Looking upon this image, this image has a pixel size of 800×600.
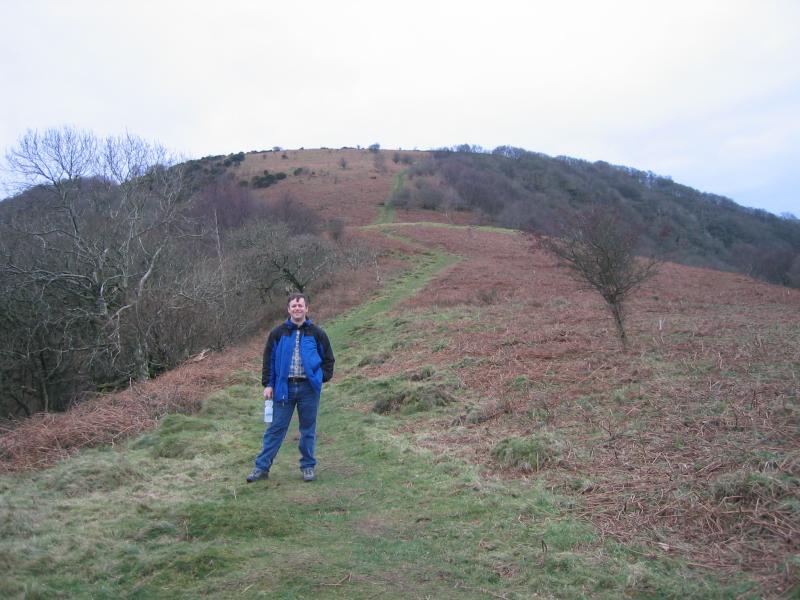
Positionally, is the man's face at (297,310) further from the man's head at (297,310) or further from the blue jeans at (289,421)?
the blue jeans at (289,421)

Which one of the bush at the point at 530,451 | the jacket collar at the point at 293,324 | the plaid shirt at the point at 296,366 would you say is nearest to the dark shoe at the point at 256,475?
the plaid shirt at the point at 296,366

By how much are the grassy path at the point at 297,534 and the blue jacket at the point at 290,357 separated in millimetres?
1021

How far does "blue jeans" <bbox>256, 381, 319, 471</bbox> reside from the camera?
5.92 m

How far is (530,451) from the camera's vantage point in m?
5.91

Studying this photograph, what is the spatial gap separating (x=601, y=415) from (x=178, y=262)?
2056 cm

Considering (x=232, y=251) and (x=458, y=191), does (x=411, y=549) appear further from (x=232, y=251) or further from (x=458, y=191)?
(x=458, y=191)

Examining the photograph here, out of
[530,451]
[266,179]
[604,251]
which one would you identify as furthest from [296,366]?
[266,179]

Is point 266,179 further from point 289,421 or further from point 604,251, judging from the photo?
point 289,421

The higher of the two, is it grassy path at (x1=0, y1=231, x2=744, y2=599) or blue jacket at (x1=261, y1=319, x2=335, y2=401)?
blue jacket at (x1=261, y1=319, x2=335, y2=401)

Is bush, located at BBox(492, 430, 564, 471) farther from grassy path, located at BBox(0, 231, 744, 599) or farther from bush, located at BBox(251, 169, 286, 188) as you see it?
bush, located at BBox(251, 169, 286, 188)

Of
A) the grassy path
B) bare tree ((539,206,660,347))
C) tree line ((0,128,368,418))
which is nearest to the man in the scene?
the grassy path

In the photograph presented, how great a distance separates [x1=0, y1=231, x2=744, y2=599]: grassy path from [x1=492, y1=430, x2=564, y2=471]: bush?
485 mm

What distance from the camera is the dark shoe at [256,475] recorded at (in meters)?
5.72

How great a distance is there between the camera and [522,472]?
5617 mm
